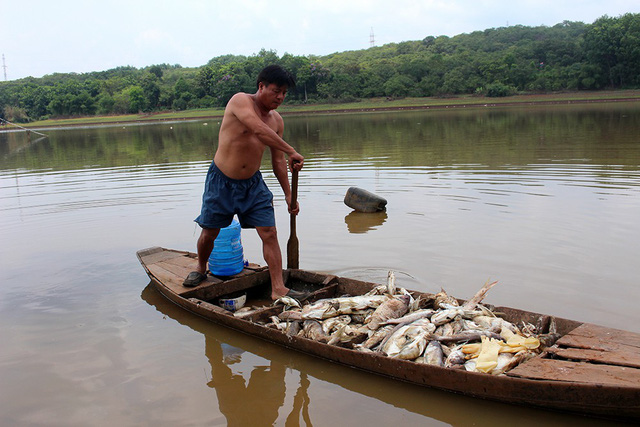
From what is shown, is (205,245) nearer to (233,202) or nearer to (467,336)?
(233,202)

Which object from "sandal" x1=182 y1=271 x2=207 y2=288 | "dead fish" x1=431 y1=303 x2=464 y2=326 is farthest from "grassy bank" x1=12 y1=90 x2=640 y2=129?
"dead fish" x1=431 y1=303 x2=464 y2=326

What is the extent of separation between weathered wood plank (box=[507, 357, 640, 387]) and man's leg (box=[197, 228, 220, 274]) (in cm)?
341

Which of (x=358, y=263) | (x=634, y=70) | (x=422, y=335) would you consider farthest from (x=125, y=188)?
(x=634, y=70)

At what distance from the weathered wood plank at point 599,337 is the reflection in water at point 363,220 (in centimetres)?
502

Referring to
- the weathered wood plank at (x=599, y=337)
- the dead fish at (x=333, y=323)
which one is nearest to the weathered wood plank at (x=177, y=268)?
the dead fish at (x=333, y=323)

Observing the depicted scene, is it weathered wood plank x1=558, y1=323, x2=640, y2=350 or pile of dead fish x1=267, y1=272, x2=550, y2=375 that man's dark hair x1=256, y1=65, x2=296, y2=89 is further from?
weathered wood plank x1=558, y1=323, x2=640, y2=350

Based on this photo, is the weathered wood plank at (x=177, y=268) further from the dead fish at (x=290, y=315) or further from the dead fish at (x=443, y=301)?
the dead fish at (x=443, y=301)

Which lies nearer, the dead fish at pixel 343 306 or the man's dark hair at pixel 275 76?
the dead fish at pixel 343 306

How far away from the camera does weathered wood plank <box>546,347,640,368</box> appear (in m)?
3.40

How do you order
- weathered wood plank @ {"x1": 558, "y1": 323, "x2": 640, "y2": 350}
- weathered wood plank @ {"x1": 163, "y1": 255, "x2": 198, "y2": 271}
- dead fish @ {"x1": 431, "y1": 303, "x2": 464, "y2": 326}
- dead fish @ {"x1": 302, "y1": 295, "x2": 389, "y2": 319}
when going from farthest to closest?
weathered wood plank @ {"x1": 163, "y1": 255, "x2": 198, "y2": 271}, dead fish @ {"x1": 302, "y1": 295, "x2": 389, "y2": 319}, dead fish @ {"x1": 431, "y1": 303, "x2": 464, "y2": 326}, weathered wood plank @ {"x1": 558, "y1": 323, "x2": 640, "y2": 350}

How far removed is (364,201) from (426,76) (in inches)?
2383

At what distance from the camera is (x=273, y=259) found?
553cm

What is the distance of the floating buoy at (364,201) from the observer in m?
9.84

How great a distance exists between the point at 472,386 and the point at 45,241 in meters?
7.61
